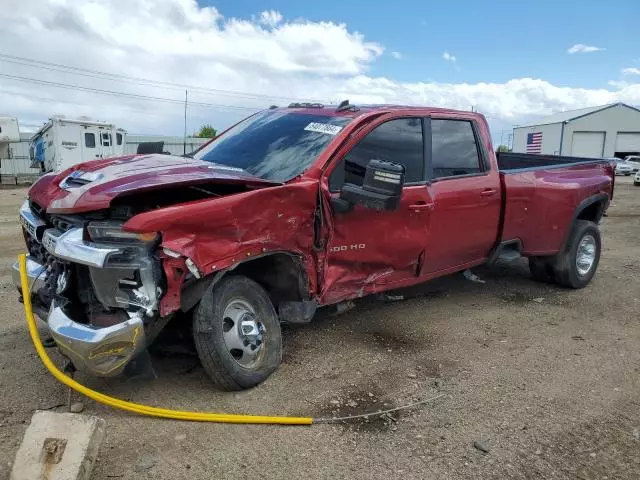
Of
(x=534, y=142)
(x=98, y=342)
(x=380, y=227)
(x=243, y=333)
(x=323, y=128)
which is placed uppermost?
(x=534, y=142)

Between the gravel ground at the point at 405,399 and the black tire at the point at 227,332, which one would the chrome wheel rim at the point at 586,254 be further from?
the black tire at the point at 227,332

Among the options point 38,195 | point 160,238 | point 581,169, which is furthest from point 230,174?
point 581,169

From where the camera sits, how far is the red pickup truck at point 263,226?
306cm

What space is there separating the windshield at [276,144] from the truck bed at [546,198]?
6.58 feet

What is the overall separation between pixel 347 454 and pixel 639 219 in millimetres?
12619

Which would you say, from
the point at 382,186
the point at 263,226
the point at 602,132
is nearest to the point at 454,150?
the point at 382,186

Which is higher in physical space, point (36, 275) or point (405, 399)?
point (36, 275)

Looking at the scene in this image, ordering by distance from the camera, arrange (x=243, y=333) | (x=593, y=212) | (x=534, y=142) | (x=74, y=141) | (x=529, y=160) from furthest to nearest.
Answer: (x=534, y=142), (x=74, y=141), (x=529, y=160), (x=593, y=212), (x=243, y=333)

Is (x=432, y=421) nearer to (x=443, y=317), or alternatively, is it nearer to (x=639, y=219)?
(x=443, y=317)

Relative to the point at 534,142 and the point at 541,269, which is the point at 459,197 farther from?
the point at 534,142

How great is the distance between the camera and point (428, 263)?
4.80 meters

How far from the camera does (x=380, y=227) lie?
4.26 meters

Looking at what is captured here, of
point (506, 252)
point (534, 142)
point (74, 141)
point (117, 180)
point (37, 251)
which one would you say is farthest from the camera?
point (534, 142)

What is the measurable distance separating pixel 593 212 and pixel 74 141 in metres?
18.1
